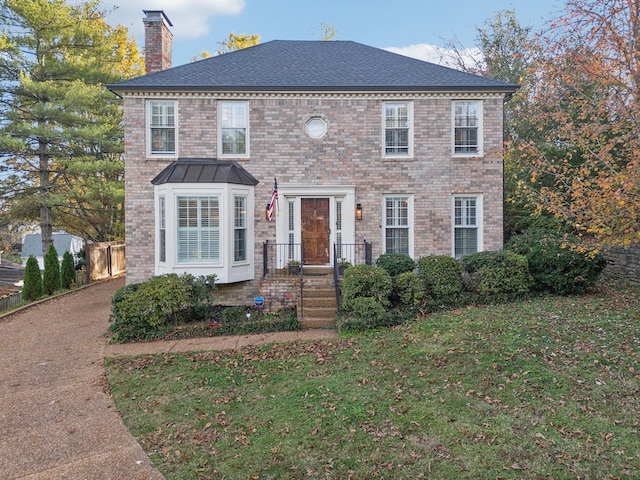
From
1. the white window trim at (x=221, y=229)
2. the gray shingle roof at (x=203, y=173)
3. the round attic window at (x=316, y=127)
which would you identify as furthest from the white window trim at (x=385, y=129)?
the white window trim at (x=221, y=229)

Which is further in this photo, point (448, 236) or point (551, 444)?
point (448, 236)

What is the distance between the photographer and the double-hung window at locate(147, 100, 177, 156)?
11.0 metres

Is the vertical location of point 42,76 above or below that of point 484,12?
below

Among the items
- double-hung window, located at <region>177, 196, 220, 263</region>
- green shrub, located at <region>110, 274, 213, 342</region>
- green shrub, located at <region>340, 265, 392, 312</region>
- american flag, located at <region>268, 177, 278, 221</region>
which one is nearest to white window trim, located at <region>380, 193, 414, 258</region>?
green shrub, located at <region>340, 265, 392, 312</region>

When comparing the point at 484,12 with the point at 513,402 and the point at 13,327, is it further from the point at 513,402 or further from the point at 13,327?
the point at 13,327

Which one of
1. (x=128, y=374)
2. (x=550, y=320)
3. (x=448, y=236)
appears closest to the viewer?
(x=128, y=374)

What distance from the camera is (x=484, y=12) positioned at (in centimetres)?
2025

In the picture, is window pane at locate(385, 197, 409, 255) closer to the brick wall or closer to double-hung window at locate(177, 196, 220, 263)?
the brick wall

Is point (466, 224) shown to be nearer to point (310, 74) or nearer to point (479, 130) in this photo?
point (479, 130)

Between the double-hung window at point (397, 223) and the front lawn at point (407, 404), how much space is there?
3860 mm

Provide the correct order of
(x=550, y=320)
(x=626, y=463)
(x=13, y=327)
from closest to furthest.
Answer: (x=626, y=463), (x=550, y=320), (x=13, y=327)

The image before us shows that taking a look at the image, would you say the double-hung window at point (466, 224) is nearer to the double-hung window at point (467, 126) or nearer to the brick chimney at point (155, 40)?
the double-hung window at point (467, 126)

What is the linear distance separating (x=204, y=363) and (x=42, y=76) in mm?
17433

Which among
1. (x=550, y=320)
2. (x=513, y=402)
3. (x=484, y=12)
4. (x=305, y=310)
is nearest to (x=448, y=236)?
(x=550, y=320)
